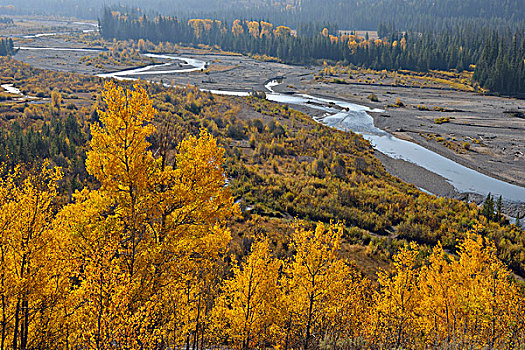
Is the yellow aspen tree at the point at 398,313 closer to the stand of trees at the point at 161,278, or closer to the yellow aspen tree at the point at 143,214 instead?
the stand of trees at the point at 161,278

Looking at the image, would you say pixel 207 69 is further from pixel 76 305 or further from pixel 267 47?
pixel 76 305

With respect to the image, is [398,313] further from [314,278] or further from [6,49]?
[6,49]

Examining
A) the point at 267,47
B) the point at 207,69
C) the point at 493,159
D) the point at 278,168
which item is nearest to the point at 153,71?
the point at 207,69

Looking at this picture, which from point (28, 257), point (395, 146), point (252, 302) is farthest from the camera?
point (395, 146)

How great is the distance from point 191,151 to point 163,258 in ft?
11.6

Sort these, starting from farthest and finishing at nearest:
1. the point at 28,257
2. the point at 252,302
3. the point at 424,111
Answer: the point at 424,111, the point at 252,302, the point at 28,257

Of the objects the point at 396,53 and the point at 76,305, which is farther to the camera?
the point at 396,53

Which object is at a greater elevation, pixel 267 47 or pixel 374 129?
pixel 267 47

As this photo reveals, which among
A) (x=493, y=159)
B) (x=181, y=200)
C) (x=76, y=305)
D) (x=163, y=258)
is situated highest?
(x=181, y=200)

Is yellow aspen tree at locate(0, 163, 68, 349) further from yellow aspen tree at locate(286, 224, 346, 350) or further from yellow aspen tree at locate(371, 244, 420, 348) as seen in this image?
yellow aspen tree at locate(371, 244, 420, 348)

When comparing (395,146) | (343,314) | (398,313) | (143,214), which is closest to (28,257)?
(143,214)

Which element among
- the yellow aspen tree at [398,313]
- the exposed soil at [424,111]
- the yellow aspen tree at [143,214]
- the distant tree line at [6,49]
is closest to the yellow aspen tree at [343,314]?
the yellow aspen tree at [398,313]

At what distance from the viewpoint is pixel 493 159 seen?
4891cm

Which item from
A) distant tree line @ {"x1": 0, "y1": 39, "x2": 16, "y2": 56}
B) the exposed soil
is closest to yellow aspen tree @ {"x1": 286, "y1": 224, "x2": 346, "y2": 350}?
the exposed soil
